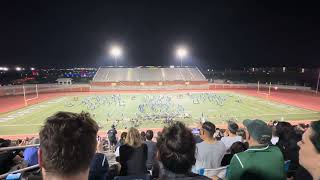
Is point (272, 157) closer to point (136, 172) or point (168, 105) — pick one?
point (136, 172)

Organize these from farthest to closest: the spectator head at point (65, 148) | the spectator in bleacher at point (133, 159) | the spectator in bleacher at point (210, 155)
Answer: the spectator in bleacher at point (133, 159)
the spectator in bleacher at point (210, 155)
the spectator head at point (65, 148)

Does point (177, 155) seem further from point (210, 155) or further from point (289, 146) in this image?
point (289, 146)

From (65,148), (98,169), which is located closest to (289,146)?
(98,169)

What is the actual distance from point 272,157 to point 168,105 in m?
35.4

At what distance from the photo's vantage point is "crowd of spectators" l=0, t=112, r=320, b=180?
2674 mm

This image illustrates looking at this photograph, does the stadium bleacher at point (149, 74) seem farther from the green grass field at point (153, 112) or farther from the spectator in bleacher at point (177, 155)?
the spectator in bleacher at point (177, 155)

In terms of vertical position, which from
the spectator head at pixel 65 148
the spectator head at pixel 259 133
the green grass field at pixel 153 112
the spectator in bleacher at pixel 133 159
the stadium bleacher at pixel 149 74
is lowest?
the green grass field at pixel 153 112

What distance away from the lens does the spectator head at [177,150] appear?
3.93m

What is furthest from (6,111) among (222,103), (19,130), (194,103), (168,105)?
(222,103)

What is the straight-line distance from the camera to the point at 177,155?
394 cm

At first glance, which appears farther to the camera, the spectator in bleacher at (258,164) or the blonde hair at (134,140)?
the blonde hair at (134,140)

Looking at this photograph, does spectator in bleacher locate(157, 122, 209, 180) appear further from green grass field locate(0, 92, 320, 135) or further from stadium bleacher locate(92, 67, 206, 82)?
stadium bleacher locate(92, 67, 206, 82)

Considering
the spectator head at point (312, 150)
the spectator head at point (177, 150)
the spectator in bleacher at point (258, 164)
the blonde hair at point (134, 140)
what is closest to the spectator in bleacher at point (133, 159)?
the blonde hair at point (134, 140)

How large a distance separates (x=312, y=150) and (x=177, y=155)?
5.50 ft
